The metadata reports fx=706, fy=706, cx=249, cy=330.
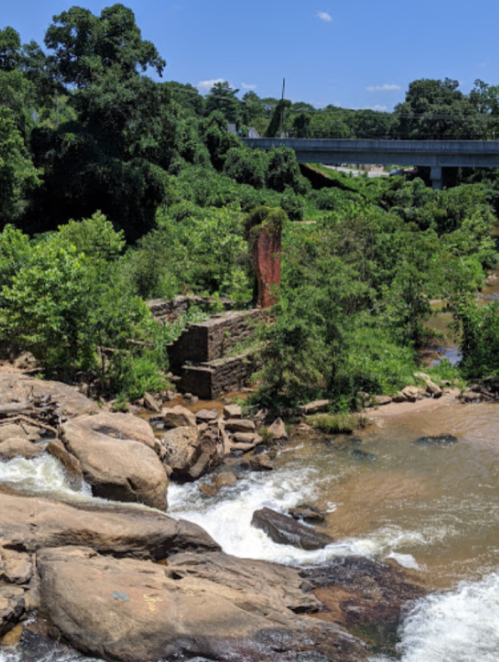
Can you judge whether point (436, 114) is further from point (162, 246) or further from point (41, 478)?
point (41, 478)

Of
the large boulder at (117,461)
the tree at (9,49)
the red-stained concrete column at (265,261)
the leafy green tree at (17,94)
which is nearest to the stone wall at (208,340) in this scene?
the red-stained concrete column at (265,261)

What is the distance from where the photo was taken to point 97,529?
9445mm

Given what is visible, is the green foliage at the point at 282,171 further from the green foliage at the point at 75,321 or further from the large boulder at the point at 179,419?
the large boulder at the point at 179,419

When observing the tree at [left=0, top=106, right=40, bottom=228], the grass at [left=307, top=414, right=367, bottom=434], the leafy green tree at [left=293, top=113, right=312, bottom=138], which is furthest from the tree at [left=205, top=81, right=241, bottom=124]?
the grass at [left=307, top=414, right=367, bottom=434]

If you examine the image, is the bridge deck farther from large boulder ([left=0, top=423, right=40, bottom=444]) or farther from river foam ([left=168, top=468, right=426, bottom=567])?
large boulder ([left=0, top=423, right=40, bottom=444])

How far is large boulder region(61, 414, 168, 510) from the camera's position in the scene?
1098 cm

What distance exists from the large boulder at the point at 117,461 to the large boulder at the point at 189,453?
65 centimetres

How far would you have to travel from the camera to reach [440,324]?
86.6 ft

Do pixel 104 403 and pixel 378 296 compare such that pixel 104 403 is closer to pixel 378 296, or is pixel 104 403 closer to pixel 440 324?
pixel 378 296

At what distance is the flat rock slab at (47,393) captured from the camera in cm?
1418

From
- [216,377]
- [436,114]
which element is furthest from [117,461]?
[436,114]

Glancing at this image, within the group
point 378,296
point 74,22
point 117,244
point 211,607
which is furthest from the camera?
point 74,22

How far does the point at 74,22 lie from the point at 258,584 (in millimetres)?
31204

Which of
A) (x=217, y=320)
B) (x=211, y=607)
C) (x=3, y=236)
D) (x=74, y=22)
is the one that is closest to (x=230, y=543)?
(x=211, y=607)
